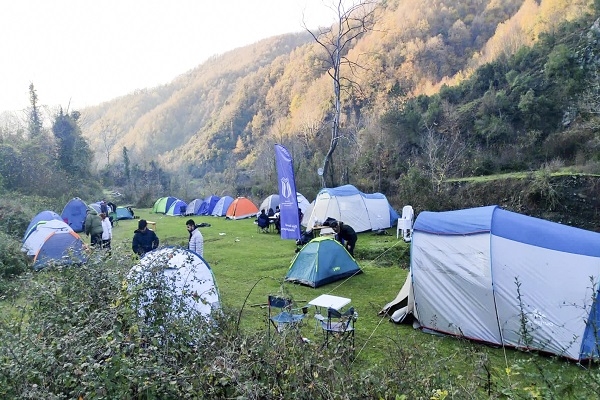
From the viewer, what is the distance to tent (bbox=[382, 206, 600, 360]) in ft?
16.5

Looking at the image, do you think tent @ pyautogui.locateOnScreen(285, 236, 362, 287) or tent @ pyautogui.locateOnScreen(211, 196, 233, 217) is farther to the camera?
tent @ pyautogui.locateOnScreen(211, 196, 233, 217)

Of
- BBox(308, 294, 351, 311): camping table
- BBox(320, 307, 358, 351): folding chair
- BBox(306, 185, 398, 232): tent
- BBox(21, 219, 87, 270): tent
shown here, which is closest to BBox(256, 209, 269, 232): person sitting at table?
BBox(306, 185, 398, 232): tent

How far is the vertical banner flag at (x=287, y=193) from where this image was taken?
11297 mm

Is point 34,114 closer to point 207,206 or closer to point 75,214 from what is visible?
point 207,206

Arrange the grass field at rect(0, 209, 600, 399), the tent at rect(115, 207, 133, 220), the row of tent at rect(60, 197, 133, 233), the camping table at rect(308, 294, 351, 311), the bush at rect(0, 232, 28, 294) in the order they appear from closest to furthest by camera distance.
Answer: the grass field at rect(0, 209, 600, 399), the camping table at rect(308, 294, 351, 311), the bush at rect(0, 232, 28, 294), the row of tent at rect(60, 197, 133, 233), the tent at rect(115, 207, 133, 220)

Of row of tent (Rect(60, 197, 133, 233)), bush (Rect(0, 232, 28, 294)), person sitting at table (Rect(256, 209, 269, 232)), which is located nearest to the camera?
bush (Rect(0, 232, 28, 294))

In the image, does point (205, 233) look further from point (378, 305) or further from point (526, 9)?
point (526, 9)

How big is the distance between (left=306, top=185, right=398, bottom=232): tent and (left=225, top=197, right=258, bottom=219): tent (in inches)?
285

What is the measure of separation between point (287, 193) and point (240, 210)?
34.0 feet

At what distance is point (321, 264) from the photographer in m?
8.50

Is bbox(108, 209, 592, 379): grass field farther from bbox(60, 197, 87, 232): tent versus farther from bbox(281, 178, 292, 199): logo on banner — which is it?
bbox(60, 197, 87, 232): tent

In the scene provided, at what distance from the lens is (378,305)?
288 inches

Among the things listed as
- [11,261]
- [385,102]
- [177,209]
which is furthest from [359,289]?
[385,102]

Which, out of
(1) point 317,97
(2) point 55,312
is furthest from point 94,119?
(2) point 55,312
